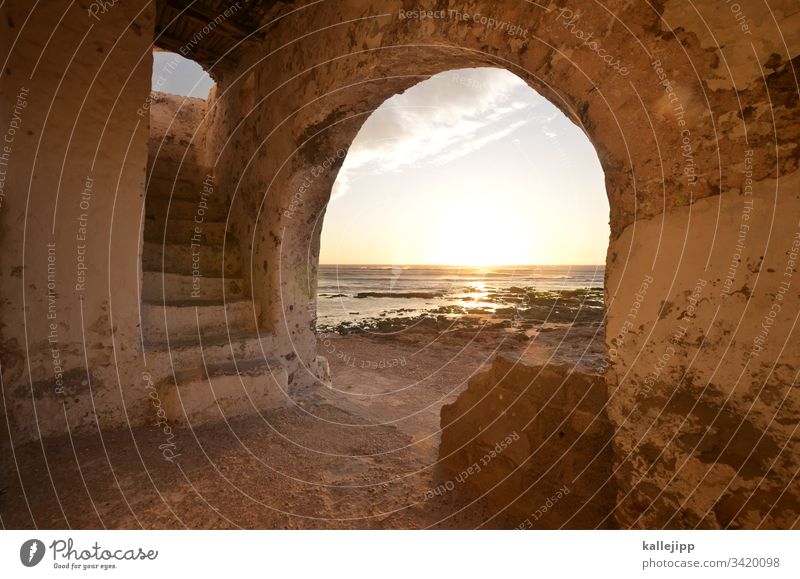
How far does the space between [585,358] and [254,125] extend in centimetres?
402

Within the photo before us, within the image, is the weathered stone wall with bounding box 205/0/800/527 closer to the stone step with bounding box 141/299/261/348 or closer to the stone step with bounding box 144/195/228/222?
the stone step with bounding box 141/299/261/348

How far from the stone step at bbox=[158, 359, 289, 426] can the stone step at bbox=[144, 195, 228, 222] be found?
6.56 ft

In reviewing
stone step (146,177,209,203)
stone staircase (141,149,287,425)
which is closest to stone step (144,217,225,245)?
stone staircase (141,149,287,425)

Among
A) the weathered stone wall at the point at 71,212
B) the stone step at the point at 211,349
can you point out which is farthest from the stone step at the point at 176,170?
the stone step at the point at 211,349

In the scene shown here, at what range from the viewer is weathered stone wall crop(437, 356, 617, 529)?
1663 mm

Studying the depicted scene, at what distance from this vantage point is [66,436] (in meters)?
2.51

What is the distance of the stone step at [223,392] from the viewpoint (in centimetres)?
288

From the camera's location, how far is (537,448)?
184 cm

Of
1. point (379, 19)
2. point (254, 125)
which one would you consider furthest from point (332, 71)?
point (254, 125)

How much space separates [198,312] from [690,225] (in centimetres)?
355

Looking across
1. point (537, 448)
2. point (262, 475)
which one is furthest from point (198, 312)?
point (537, 448)

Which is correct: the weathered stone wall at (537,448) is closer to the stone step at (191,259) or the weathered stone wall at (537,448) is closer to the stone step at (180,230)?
the stone step at (191,259)

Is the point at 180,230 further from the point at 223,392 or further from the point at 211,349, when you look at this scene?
the point at 223,392

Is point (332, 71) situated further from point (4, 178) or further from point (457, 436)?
point (457, 436)
